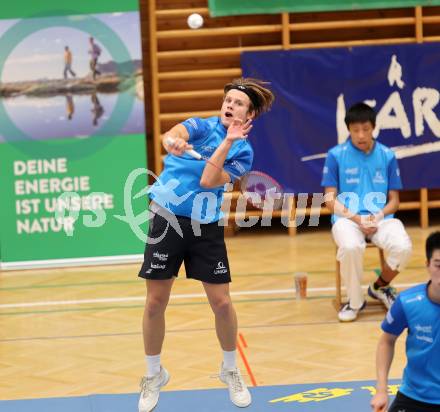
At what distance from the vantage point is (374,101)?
385 inches

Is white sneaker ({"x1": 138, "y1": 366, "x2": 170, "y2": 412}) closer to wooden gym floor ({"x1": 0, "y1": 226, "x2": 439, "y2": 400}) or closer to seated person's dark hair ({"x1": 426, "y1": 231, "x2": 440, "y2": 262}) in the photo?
wooden gym floor ({"x1": 0, "y1": 226, "x2": 439, "y2": 400})

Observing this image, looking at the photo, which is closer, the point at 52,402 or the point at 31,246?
the point at 52,402

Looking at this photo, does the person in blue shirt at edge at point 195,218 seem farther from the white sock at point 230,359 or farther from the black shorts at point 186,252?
the white sock at point 230,359

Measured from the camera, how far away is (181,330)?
6691mm

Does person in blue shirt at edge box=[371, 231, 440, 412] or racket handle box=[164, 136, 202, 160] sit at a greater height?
racket handle box=[164, 136, 202, 160]

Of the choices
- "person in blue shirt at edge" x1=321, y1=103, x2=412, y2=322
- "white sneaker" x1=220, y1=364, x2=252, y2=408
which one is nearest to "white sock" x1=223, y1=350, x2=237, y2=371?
"white sneaker" x1=220, y1=364, x2=252, y2=408

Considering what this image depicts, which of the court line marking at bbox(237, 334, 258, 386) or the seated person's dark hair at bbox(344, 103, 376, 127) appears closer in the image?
the court line marking at bbox(237, 334, 258, 386)

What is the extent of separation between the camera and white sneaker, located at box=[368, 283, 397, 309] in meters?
6.99

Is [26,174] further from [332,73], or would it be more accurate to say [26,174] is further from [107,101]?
[332,73]

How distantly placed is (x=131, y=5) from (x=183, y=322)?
319 cm

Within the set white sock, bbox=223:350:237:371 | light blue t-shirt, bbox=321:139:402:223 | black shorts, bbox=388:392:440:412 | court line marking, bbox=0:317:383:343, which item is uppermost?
light blue t-shirt, bbox=321:139:402:223

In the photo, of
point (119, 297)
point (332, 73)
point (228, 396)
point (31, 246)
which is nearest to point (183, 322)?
point (119, 297)

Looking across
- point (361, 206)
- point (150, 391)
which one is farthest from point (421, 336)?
point (361, 206)

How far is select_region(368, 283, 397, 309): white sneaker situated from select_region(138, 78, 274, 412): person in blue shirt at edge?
2444 millimetres
